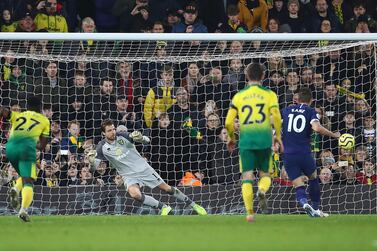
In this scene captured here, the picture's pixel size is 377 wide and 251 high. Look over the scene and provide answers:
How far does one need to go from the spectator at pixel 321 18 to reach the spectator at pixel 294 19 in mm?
175

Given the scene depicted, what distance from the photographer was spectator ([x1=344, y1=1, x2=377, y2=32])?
21594mm

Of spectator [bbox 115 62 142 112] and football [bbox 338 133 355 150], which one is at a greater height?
spectator [bbox 115 62 142 112]

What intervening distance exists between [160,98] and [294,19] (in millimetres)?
3706

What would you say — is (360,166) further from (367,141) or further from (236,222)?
(236,222)

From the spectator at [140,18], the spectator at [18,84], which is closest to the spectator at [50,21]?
the spectator at [140,18]

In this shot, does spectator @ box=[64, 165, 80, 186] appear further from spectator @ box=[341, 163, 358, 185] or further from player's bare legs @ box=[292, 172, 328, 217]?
spectator @ box=[341, 163, 358, 185]

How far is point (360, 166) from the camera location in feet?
62.1

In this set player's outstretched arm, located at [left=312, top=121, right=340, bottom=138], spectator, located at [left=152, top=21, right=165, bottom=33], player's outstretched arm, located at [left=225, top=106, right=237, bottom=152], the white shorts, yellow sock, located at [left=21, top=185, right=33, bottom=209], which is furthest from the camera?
spectator, located at [left=152, top=21, right=165, bottom=33]

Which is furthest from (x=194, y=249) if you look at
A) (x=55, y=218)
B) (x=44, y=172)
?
(x=44, y=172)

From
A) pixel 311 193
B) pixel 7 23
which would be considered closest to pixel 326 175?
pixel 311 193

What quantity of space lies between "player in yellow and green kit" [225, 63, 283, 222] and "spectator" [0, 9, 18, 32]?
20.9 feet

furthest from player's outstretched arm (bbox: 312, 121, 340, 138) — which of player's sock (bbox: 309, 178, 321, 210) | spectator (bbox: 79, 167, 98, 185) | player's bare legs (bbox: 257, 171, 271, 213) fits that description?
spectator (bbox: 79, 167, 98, 185)

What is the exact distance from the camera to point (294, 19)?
70.4ft

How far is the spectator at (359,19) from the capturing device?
21.6m
